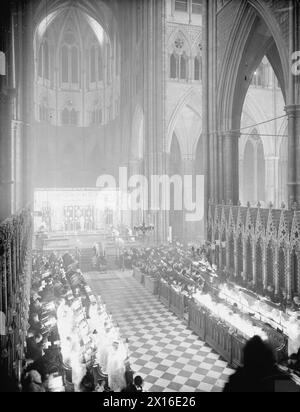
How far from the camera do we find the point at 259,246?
15.5 metres

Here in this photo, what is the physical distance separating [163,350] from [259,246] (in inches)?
272

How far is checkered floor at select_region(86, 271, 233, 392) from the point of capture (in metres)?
8.85

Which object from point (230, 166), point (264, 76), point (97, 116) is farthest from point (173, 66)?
point (97, 116)

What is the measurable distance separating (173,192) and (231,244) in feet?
52.1

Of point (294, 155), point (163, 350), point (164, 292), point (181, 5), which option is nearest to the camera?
point (163, 350)

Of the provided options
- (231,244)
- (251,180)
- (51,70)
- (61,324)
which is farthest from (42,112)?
(61,324)

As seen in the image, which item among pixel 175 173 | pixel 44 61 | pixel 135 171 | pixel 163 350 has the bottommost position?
pixel 163 350

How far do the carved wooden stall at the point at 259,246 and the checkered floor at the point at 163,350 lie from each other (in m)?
4.01

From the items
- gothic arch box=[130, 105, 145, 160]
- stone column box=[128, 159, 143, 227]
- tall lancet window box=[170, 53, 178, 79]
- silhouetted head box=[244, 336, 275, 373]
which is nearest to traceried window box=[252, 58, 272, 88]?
tall lancet window box=[170, 53, 178, 79]

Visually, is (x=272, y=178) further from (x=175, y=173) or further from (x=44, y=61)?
(x=44, y=61)

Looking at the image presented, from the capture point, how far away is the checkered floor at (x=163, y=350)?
8852 mm

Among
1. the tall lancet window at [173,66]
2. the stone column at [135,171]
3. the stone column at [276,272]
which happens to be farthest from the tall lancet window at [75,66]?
the stone column at [276,272]

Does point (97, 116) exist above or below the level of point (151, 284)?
above
